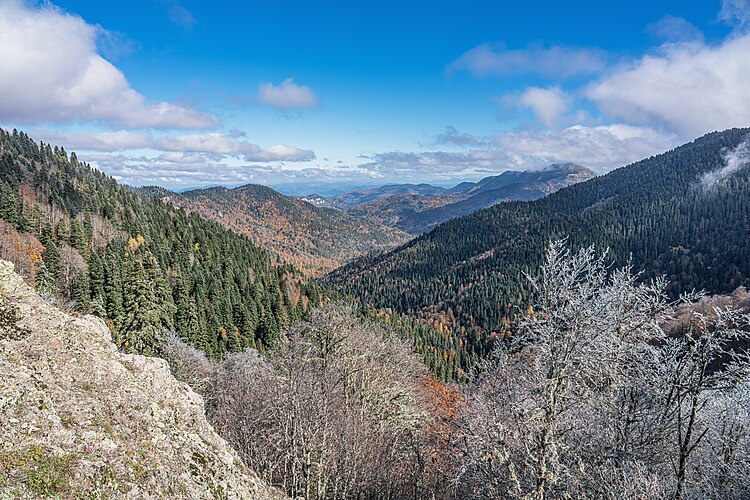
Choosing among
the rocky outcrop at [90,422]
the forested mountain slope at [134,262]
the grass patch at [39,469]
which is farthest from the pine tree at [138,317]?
the grass patch at [39,469]

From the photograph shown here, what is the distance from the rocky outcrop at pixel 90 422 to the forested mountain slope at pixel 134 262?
35.3m

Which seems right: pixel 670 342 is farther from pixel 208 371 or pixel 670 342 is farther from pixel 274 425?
pixel 208 371

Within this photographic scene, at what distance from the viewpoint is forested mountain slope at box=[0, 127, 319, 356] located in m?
51.1

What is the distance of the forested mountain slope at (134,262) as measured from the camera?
51125 millimetres

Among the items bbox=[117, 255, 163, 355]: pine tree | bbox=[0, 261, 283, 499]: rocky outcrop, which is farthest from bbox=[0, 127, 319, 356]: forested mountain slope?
bbox=[0, 261, 283, 499]: rocky outcrop

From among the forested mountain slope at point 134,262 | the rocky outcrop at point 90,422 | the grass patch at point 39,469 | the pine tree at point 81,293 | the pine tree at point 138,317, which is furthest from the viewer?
the forested mountain slope at point 134,262

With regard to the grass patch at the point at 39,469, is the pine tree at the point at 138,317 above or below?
below

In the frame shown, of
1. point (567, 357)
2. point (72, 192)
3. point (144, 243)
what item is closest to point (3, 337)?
point (567, 357)

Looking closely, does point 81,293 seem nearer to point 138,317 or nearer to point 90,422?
point 138,317

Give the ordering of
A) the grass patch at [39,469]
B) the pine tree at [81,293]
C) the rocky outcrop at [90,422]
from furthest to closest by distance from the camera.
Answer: the pine tree at [81,293]
the rocky outcrop at [90,422]
the grass patch at [39,469]

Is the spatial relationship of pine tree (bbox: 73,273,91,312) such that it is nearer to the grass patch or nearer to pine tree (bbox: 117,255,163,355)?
pine tree (bbox: 117,255,163,355)

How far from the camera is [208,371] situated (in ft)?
150

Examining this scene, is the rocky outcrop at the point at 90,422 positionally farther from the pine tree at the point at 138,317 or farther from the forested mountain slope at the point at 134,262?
the pine tree at the point at 138,317

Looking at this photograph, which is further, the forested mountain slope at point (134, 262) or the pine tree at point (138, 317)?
the forested mountain slope at point (134, 262)
